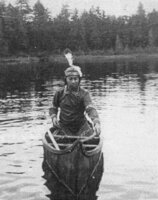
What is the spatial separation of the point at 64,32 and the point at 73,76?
108588 mm

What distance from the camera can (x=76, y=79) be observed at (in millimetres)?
13016

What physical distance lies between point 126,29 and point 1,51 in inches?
1803

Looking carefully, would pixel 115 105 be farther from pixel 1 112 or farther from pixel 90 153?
pixel 90 153

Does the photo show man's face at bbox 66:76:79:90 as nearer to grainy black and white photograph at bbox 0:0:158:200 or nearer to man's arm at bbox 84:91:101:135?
grainy black and white photograph at bbox 0:0:158:200

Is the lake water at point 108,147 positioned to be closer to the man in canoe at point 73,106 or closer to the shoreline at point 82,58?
the man in canoe at point 73,106

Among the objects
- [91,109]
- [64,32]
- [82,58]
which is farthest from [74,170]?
[64,32]

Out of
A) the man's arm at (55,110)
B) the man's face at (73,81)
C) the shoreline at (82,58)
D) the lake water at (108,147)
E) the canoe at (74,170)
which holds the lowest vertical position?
the shoreline at (82,58)

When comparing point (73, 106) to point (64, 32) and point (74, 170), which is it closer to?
point (74, 170)

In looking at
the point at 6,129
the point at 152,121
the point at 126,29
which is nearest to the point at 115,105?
the point at 152,121

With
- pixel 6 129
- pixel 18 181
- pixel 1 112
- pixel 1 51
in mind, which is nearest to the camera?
pixel 18 181

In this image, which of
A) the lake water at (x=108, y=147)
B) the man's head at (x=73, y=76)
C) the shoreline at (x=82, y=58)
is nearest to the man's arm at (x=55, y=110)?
the man's head at (x=73, y=76)

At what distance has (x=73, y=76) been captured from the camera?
42.3 feet

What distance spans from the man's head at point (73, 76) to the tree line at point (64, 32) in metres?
87.3

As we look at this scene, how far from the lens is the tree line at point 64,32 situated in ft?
347
